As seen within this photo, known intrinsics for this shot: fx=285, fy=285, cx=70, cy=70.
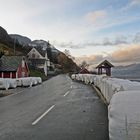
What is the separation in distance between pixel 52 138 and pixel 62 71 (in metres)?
133

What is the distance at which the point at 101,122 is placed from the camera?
9.81 m

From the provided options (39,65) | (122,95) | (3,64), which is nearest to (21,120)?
(122,95)

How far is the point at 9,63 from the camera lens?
5666 centimetres

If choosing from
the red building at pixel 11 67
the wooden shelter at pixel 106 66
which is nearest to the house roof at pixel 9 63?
the red building at pixel 11 67

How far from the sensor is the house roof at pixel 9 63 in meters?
55.2

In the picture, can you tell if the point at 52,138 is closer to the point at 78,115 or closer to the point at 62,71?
the point at 78,115

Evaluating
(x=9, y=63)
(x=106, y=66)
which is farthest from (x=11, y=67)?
(x=106, y=66)

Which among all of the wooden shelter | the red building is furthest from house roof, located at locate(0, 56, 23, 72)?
the wooden shelter

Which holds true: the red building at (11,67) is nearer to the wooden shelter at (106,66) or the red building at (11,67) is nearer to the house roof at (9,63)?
the house roof at (9,63)

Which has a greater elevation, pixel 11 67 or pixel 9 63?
pixel 9 63

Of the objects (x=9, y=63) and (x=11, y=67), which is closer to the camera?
(x=11, y=67)

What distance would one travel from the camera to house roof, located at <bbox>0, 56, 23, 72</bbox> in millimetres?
55188

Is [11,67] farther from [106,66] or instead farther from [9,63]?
[106,66]

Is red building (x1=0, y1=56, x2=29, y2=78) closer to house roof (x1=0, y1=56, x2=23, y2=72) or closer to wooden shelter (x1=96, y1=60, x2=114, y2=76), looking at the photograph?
house roof (x1=0, y1=56, x2=23, y2=72)
